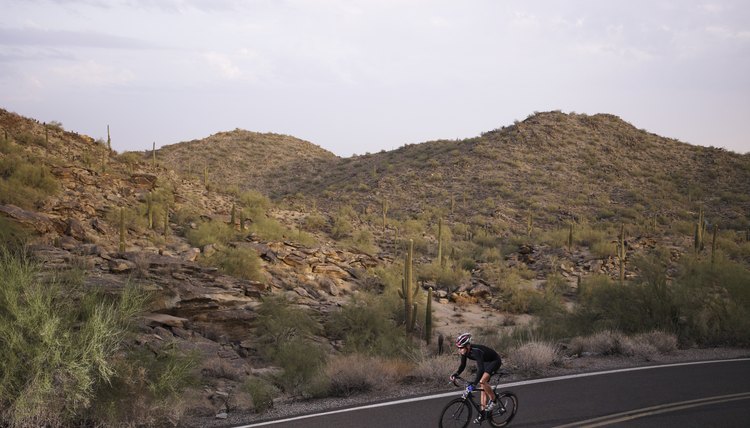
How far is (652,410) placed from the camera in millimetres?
8727

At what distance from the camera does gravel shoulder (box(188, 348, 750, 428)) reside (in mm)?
9062

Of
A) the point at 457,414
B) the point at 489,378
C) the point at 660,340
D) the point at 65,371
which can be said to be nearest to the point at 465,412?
the point at 457,414

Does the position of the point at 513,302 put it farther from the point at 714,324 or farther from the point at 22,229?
the point at 22,229

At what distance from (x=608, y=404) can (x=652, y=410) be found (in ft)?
2.06

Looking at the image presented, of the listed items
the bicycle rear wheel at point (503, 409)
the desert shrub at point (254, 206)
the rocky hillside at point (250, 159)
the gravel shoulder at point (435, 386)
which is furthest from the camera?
the rocky hillside at point (250, 159)

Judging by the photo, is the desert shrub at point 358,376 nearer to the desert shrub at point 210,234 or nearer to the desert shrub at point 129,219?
the desert shrub at point 210,234

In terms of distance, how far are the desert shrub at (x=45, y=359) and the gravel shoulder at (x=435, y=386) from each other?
5.39 feet

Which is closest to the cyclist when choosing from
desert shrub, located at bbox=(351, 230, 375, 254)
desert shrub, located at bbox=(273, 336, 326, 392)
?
desert shrub, located at bbox=(273, 336, 326, 392)

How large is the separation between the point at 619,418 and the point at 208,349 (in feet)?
34.8

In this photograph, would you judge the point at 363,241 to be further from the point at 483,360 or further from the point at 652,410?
the point at 483,360

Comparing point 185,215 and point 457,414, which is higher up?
Answer: point 185,215

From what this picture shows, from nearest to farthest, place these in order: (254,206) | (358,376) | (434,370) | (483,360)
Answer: (483,360), (358,376), (434,370), (254,206)

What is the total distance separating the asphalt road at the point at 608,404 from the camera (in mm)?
8297

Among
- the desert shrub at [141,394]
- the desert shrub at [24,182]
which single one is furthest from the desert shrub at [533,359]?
the desert shrub at [24,182]
